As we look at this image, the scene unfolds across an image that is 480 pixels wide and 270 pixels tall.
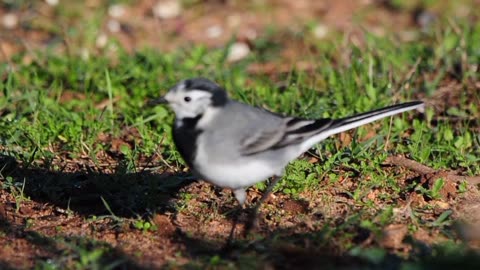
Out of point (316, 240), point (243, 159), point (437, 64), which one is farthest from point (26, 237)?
point (437, 64)

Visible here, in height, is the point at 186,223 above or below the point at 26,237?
above

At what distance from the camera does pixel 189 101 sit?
5.25 meters

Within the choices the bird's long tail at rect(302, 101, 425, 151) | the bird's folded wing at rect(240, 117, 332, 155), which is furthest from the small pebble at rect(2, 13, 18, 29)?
the bird's long tail at rect(302, 101, 425, 151)

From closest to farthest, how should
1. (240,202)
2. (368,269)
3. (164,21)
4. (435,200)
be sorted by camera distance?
(368,269), (240,202), (435,200), (164,21)

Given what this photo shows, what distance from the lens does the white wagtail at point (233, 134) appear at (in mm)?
5055

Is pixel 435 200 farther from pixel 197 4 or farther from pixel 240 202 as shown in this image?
pixel 197 4

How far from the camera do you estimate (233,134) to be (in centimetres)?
518

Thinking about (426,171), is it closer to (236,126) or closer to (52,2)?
(236,126)

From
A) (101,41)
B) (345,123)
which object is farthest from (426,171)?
(101,41)

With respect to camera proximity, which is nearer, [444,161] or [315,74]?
[444,161]

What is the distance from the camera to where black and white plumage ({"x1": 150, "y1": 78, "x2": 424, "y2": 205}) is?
5.05 metres

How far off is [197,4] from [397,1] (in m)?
2.41

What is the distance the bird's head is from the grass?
0.79m

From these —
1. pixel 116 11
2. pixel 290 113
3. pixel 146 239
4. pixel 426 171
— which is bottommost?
pixel 146 239
